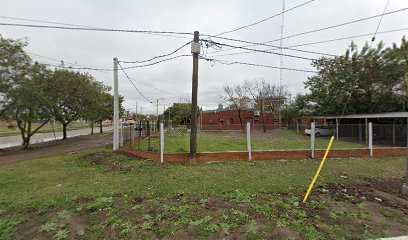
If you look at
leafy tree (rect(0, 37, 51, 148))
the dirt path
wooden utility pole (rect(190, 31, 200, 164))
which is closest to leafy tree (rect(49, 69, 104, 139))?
leafy tree (rect(0, 37, 51, 148))

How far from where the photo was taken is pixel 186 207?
4.52 m

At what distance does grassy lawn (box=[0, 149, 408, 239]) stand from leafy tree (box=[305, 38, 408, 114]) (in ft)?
50.8

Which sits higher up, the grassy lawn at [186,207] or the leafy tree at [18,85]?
the leafy tree at [18,85]

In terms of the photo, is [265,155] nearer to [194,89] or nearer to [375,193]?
[194,89]

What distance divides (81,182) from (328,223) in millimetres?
5935

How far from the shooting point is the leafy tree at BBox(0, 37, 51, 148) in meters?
13.8

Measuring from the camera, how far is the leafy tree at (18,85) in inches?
544

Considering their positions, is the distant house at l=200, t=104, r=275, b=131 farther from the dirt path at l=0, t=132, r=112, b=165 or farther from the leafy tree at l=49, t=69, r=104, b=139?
the dirt path at l=0, t=132, r=112, b=165

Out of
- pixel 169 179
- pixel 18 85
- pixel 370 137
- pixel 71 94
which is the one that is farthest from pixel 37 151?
pixel 370 137

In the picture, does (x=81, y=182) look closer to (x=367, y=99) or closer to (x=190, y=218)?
(x=190, y=218)

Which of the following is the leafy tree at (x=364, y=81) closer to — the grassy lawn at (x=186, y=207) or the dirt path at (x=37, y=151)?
the grassy lawn at (x=186, y=207)

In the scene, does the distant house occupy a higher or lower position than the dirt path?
higher

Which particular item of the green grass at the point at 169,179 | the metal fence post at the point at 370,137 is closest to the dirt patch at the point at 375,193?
the green grass at the point at 169,179

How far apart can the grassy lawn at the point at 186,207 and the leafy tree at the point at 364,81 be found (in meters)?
15.5
